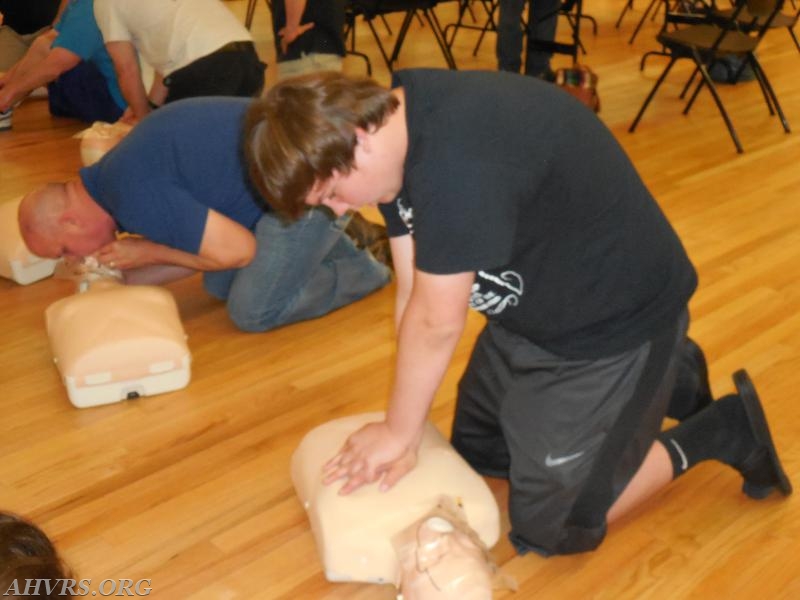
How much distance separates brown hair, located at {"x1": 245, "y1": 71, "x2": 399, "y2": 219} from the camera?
127 cm

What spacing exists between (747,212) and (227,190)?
197 centimetres

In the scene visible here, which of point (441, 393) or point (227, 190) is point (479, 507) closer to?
point (441, 393)

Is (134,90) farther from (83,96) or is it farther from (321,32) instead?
(321,32)

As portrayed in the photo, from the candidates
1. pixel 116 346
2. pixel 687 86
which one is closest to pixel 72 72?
pixel 116 346

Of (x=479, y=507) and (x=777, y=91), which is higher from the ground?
(x=479, y=507)

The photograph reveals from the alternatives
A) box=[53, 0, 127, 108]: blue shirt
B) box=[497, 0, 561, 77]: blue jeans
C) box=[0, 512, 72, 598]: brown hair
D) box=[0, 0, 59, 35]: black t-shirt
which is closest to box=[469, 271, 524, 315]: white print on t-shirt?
box=[0, 512, 72, 598]: brown hair

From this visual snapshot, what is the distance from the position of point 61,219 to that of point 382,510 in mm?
1119

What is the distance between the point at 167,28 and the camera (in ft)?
10.7

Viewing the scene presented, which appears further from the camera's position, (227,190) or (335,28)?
(335,28)

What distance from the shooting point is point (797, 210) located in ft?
11.1

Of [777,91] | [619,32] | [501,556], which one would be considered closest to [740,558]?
[501,556]

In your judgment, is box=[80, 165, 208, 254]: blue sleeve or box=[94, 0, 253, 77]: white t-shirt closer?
box=[80, 165, 208, 254]: blue sleeve

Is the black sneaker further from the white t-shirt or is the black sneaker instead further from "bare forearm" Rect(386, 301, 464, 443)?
"bare forearm" Rect(386, 301, 464, 443)

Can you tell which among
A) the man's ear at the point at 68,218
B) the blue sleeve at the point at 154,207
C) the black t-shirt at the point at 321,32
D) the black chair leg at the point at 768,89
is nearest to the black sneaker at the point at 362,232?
the blue sleeve at the point at 154,207
